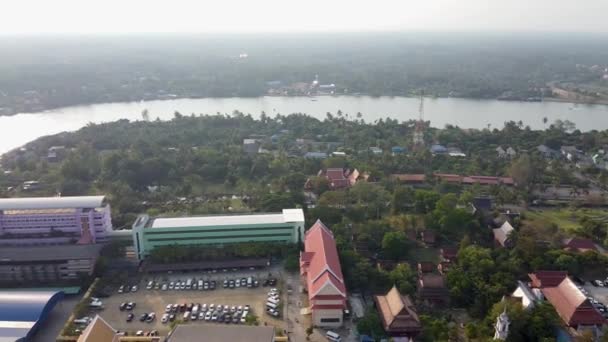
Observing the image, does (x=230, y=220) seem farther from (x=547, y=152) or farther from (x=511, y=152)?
(x=547, y=152)

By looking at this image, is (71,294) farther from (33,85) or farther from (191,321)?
(33,85)

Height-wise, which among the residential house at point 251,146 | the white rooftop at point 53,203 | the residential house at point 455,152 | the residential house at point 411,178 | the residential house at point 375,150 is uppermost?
the white rooftop at point 53,203

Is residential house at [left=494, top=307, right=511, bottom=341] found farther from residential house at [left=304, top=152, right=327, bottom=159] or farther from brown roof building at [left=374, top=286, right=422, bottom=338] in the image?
residential house at [left=304, top=152, right=327, bottom=159]

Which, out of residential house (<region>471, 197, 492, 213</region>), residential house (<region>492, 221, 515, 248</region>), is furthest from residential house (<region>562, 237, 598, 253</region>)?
residential house (<region>471, 197, 492, 213</region>)

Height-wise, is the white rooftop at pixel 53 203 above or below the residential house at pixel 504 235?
above

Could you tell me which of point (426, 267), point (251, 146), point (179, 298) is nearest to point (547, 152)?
point (251, 146)

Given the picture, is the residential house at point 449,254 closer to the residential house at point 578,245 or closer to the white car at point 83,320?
the residential house at point 578,245

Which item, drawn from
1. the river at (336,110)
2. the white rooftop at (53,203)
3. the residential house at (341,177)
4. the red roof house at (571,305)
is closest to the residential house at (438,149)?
the residential house at (341,177)
